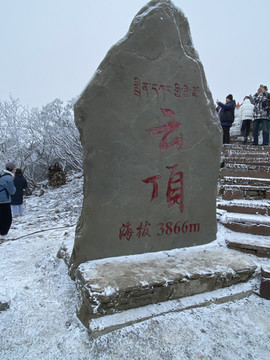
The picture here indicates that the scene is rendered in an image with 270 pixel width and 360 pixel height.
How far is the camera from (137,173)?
8.07 feet

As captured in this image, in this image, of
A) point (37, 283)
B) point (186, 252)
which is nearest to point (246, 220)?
point (186, 252)

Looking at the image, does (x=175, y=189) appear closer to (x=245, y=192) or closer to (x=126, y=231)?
(x=126, y=231)

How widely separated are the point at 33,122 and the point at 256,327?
40.6ft

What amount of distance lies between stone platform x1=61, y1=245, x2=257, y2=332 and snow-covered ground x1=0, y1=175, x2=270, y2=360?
0.49 ft

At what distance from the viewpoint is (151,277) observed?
2092mm

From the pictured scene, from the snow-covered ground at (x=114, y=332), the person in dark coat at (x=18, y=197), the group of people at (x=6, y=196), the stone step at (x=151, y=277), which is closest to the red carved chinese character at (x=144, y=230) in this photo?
the stone step at (x=151, y=277)

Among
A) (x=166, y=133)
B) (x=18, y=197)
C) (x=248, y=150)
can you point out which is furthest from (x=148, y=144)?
(x=18, y=197)

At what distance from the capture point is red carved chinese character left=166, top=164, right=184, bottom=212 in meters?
2.63

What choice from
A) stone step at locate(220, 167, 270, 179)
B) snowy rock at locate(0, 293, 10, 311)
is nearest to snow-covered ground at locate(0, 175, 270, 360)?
snowy rock at locate(0, 293, 10, 311)

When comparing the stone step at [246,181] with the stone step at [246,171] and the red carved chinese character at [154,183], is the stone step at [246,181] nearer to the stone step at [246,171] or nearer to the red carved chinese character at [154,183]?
the stone step at [246,171]

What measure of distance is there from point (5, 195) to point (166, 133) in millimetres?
3211

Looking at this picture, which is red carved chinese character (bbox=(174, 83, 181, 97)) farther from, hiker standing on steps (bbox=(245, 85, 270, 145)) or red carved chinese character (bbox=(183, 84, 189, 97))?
hiker standing on steps (bbox=(245, 85, 270, 145))

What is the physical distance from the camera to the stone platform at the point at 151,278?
1896 millimetres

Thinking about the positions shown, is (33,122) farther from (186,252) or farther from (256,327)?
(256,327)
